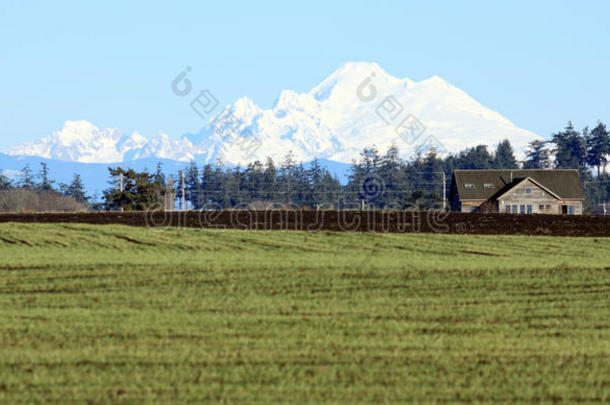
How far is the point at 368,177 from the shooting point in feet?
447

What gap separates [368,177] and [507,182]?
5059 centimetres

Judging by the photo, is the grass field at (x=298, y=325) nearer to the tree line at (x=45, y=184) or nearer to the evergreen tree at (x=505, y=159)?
the tree line at (x=45, y=184)

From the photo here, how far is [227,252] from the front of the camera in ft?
88.6

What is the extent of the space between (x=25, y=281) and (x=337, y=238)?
13.7m

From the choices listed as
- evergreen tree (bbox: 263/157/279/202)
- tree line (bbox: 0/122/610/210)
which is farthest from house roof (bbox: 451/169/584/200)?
evergreen tree (bbox: 263/157/279/202)

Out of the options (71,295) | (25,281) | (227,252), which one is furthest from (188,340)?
(227,252)

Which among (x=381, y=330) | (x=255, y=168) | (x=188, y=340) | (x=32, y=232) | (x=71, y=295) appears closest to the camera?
(x=188, y=340)

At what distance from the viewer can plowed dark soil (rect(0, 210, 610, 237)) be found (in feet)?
127

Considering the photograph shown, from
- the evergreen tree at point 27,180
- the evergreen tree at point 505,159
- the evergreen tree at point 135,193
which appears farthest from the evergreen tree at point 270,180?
the evergreen tree at point 135,193

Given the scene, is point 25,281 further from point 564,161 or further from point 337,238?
point 564,161

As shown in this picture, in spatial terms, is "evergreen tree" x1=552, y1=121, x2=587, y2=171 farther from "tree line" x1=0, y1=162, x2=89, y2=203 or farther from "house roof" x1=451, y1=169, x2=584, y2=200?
"tree line" x1=0, y1=162, x2=89, y2=203

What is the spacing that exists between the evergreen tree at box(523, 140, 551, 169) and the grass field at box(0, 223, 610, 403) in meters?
116

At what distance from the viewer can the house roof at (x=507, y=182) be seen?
83312 mm

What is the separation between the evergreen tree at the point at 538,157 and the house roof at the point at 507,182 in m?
54.7
